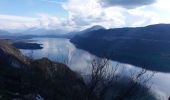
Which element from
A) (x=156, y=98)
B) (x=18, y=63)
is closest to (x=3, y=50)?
(x=18, y=63)

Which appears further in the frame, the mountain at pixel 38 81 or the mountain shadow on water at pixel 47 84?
the mountain at pixel 38 81

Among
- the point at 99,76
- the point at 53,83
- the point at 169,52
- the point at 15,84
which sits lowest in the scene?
the point at 169,52

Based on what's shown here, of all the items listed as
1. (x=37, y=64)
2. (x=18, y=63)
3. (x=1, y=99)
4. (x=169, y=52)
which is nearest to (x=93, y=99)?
(x=1, y=99)

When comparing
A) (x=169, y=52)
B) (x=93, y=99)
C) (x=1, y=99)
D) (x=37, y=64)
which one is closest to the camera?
(x=93, y=99)

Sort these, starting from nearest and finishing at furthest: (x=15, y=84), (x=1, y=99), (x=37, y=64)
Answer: (x=1, y=99) → (x=15, y=84) → (x=37, y=64)

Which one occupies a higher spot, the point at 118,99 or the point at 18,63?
the point at 118,99

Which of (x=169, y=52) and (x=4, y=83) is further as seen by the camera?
(x=169, y=52)

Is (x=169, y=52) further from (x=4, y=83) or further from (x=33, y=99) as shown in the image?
(x=33, y=99)

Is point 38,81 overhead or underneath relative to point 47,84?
underneath

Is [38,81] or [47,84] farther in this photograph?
[38,81]

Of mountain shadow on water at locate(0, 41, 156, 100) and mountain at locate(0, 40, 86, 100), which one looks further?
mountain at locate(0, 40, 86, 100)

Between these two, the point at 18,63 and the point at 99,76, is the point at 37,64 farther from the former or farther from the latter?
the point at 99,76
